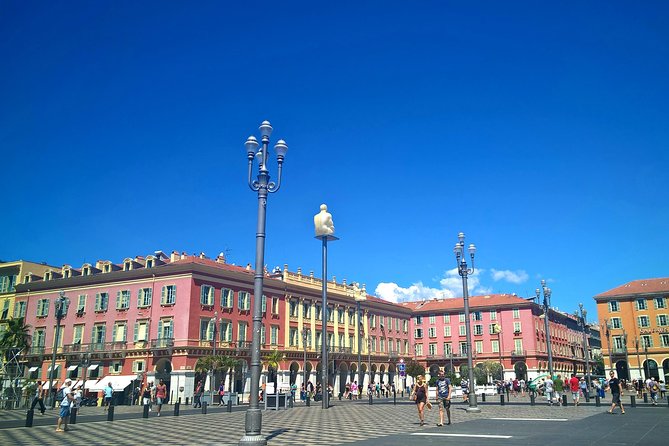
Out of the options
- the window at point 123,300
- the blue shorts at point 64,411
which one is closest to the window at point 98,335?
the window at point 123,300

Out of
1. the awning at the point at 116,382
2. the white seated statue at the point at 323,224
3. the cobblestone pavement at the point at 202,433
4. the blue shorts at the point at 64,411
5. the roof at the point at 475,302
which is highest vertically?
the roof at the point at 475,302

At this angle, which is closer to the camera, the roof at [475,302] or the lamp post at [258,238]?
the lamp post at [258,238]

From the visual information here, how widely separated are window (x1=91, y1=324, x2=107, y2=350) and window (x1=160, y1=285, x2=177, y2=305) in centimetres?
723

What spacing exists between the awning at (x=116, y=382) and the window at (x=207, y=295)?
27.4ft

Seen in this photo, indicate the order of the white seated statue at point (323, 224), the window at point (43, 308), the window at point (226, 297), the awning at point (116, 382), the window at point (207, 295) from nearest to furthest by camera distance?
the white seated statue at point (323, 224)
the awning at point (116, 382)
the window at point (207, 295)
the window at point (226, 297)
the window at point (43, 308)

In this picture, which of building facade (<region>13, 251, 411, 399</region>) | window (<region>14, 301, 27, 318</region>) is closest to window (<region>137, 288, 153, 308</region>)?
building facade (<region>13, 251, 411, 399</region>)

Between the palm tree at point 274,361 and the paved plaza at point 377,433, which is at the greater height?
the palm tree at point 274,361

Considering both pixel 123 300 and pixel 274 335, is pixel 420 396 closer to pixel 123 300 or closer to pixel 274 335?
pixel 274 335

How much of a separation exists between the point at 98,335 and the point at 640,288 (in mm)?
70143

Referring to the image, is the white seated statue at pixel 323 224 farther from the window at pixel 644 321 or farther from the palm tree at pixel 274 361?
the window at pixel 644 321

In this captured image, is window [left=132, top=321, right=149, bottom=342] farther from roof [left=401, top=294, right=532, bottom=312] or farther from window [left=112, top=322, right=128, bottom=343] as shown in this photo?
roof [left=401, top=294, right=532, bottom=312]

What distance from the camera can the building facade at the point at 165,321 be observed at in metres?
48.6

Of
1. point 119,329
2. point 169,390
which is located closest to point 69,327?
point 119,329

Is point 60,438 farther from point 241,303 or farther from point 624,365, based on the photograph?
point 624,365
